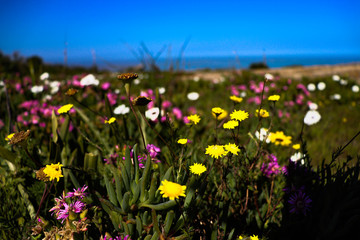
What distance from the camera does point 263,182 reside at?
1.75 m

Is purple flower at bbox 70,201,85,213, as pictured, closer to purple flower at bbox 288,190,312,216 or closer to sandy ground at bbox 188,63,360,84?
purple flower at bbox 288,190,312,216

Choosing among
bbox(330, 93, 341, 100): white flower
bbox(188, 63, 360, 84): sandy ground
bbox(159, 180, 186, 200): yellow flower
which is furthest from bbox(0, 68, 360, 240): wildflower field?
bbox(188, 63, 360, 84): sandy ground

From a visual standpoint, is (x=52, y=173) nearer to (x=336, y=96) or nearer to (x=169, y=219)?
(x=169, y=219)

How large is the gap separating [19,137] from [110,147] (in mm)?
995

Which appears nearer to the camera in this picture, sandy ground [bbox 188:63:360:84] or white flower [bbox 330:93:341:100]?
white flower [bbox 330:93:341:100]

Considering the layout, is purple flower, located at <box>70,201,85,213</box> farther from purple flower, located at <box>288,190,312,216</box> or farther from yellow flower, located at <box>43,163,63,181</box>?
purple flower, located at <box>288,190,312,216</box>

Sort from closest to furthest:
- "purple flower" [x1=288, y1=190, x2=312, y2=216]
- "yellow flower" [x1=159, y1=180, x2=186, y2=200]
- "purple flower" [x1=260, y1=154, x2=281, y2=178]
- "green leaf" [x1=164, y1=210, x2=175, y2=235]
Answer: "yellow flower" [x1=159, y1=180, x2=186, y2=200], "green leaf" [x1=164, y1=210, x2=175, y2=235], "purple flower" [x1=288, y1=190, x2=312, y2=216], "purple flower" [x1=260, y1=154, x2=281, y2=178]

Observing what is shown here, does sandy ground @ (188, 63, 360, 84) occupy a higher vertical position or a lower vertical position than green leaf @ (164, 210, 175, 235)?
A: higher

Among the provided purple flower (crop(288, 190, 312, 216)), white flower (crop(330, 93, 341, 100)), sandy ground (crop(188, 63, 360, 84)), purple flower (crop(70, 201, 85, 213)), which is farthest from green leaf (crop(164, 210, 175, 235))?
sandy ground (crop(188, 63, 360, 84))

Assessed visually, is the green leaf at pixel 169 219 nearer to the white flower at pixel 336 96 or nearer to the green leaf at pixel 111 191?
the green leaf at pixel 111 191

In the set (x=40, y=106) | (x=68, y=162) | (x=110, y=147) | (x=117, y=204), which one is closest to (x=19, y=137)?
(x=117, y=204)

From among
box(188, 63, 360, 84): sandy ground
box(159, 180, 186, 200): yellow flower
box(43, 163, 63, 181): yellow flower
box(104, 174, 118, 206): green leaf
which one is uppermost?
box(188, 63, 360, 84): sandy ground

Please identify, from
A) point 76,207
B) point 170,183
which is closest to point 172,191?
point 170,183

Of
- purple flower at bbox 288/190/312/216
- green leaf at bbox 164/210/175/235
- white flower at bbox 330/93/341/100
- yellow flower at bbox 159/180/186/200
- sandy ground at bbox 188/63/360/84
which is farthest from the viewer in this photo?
sandy ground at bbox 188/63/360/84
